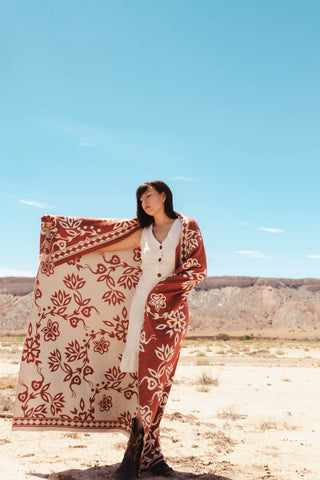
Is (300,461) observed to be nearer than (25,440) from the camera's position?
Yes

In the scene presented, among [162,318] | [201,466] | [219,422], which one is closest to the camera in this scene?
[162,318]

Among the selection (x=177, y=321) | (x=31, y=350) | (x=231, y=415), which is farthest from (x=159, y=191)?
(x=231, y=415)

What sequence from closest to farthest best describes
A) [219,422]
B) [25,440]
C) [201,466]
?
[201,466] → [25,440] → [219,422]

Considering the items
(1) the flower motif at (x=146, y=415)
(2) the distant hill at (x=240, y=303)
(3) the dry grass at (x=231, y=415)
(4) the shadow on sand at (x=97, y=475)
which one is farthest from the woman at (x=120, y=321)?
(2) the distant hill at (x=240, y=303)

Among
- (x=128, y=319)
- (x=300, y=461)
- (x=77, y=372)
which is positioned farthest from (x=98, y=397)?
(x=300, y=461)

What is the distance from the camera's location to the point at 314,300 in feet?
267

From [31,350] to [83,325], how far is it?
569 millimetres

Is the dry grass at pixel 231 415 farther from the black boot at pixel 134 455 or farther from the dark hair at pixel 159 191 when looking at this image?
the dark hair at pixel 159 191

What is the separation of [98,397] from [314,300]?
80.1 meters

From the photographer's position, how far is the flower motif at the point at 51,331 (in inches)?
213

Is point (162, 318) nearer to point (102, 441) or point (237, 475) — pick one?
point (237, 475)

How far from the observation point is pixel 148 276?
16.5 ft

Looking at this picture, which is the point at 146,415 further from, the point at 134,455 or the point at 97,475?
the point at 97,475

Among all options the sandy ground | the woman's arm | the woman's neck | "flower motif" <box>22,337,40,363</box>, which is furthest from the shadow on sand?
the woman's neck
